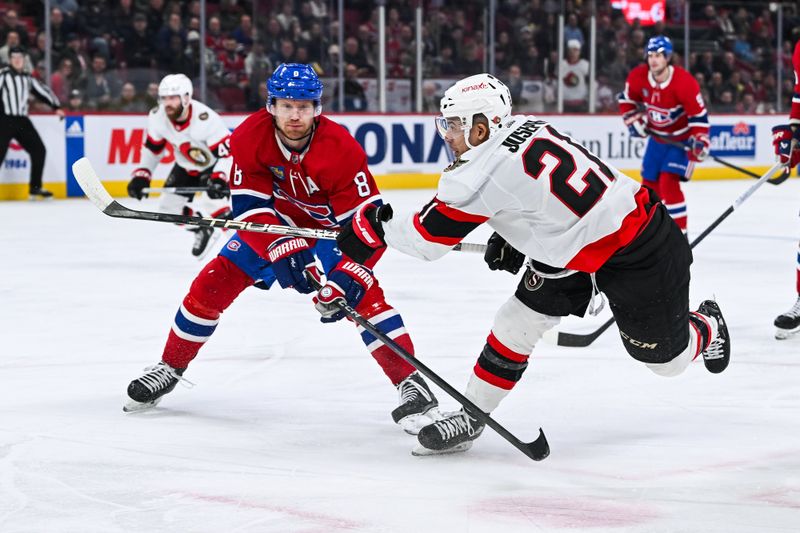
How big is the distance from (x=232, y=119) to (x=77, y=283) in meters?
5.31

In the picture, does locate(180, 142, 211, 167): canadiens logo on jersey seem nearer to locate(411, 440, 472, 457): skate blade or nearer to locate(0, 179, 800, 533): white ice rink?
locate(0, 179, 800, 533): white ice rink

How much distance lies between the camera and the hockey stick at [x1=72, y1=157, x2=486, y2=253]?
2.93 metres

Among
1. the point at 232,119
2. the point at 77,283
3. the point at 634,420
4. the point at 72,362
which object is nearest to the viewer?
the point at 634,420

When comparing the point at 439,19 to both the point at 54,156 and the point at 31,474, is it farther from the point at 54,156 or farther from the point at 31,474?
the point at 31,474

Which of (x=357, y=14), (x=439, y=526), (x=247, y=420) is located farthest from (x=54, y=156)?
(x=439, y=526)

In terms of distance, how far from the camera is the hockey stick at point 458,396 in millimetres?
2600

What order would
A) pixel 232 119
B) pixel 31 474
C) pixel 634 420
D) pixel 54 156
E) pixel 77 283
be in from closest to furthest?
pixel 31 474 < pixel 634 420 < pixel 77 283 < pixel 54 156 < pixel 232 119

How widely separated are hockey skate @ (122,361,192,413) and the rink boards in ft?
22.9

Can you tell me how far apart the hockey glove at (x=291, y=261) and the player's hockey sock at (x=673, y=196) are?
3.78 metres

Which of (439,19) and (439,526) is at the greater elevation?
(439,19)

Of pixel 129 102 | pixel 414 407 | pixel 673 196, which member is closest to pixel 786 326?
pixel 414 407

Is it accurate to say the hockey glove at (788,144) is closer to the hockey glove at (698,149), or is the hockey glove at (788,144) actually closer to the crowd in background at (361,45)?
the hockey glove at (698,149)

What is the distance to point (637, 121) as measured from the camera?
22.0 ft

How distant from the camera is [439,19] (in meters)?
11.4
